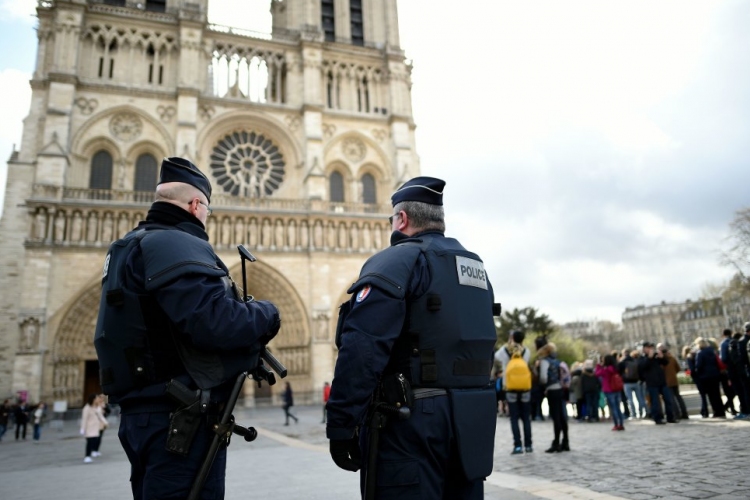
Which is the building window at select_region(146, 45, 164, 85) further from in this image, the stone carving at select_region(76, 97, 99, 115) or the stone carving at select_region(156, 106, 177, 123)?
the stone carving at select_region(76, 97, 99, 115)

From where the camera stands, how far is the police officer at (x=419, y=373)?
223cm

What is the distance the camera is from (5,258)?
21281mm

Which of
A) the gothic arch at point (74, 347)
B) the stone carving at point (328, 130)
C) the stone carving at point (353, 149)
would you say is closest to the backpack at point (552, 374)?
the gothic arch at point (74, 347)

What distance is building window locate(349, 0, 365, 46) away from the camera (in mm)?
29987

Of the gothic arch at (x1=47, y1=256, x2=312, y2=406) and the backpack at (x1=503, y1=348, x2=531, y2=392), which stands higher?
the gothic arch at (x1=47, y1=256, x2=312, y2=406)

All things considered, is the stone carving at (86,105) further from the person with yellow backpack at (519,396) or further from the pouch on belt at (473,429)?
the pouch on belt at (473,429)

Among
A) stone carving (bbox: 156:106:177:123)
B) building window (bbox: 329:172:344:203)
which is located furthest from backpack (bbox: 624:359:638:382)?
stone carving (bbox: 156:106:177:123)

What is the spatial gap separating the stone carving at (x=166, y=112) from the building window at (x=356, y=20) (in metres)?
11.8

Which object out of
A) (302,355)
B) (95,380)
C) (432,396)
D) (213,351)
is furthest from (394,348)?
(95,380)

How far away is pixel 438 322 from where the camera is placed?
247 cm

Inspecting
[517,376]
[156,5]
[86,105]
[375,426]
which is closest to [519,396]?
[517,376]

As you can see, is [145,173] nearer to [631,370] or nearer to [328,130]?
[328,130]

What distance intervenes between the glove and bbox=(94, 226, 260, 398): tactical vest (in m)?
0.59

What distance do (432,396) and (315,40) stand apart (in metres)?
27.4
